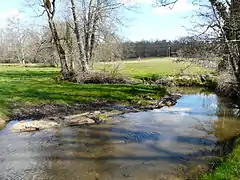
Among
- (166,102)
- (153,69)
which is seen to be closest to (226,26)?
(166,102)

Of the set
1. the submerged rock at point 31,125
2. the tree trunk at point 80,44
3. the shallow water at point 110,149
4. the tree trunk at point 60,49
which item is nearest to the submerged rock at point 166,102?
the shallow water at point 110,149

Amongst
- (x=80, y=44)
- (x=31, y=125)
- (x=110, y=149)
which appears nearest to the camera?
(x=110, y=149)

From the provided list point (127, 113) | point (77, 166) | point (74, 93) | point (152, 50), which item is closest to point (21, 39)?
point (152, 50)

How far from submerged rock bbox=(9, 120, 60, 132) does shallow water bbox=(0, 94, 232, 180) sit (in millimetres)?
381

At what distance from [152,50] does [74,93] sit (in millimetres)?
60106

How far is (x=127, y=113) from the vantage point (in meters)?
13.5

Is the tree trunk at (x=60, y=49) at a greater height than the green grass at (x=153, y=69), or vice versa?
the tree trunk at (x=60, y=49)

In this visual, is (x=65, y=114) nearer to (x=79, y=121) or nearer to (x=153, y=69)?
(x=79, y=121)

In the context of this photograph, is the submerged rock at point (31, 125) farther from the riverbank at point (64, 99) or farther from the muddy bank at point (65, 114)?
the riverbank at point (64, 99)

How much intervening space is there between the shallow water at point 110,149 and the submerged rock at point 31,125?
38 cm

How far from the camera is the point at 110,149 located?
8.52 metres

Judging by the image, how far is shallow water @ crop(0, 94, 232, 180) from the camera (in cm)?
688

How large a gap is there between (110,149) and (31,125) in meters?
3.91

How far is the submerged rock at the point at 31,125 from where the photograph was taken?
10555 mm
